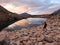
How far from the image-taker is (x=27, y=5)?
2137mm

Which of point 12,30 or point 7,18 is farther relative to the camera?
→ point 7,18

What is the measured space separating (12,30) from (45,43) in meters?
0.62

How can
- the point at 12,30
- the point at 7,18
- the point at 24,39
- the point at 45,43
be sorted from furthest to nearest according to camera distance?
1. the point at 7,18
2. the point at 12,30
3. the point at 24,39
4. the point at 45,43

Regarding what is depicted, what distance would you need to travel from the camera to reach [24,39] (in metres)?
1.34

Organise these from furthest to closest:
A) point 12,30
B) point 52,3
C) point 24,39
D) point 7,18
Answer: point 52,3, point 7,18, point 12,30, point 24,39

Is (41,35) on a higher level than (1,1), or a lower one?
lower

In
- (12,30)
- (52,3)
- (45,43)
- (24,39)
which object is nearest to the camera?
(45,43)

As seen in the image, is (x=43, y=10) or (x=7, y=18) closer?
(x=7, y=18)

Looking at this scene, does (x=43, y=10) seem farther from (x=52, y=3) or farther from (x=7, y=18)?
(x=7, y=18)

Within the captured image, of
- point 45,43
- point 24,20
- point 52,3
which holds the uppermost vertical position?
point 52,3

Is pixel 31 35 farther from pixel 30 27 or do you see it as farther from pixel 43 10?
pixel 43 10

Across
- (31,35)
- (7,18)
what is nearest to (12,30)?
(7,18)

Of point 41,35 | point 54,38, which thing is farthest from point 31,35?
point 54,38

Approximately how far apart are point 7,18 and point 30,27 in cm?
25
